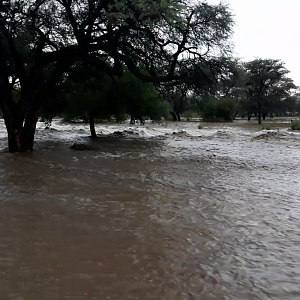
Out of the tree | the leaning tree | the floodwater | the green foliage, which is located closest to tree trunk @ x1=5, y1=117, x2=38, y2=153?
the leaning tree

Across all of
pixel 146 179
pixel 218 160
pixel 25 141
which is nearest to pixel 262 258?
pixel 146 179

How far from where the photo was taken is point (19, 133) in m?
14.1

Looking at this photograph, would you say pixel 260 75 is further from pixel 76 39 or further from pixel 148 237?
pixel 148 237

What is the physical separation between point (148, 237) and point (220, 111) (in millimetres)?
57430

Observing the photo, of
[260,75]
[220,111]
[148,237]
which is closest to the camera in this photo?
[148,237]

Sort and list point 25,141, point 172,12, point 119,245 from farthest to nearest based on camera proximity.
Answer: point 25,141, point 172,12, point 119,245

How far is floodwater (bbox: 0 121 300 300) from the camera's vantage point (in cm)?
329

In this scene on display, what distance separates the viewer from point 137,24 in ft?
39.1

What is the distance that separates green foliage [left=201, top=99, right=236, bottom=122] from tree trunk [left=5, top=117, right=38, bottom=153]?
47.1m

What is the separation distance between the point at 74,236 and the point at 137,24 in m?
9.05

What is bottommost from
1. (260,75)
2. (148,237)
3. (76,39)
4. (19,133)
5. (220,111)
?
Answer: (148,237)

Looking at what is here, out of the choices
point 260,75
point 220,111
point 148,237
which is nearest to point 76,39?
point 148,237

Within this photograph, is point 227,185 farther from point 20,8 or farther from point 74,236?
point 20,8

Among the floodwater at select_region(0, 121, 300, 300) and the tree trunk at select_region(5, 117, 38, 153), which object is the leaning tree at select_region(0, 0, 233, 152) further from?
Result: the floodwater at select_region(0, 121, 300, 300)
